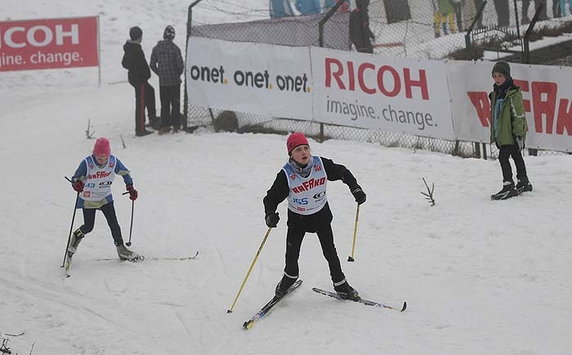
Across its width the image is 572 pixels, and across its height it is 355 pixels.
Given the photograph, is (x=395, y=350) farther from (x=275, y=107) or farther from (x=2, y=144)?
(x=2, y=144)

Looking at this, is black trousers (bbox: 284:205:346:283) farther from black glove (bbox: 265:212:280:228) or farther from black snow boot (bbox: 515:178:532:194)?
black snow boot (bbox: 515:178:532:194)

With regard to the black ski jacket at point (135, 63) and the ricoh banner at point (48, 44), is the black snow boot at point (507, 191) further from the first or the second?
the ricoh banner at point (48, 44)

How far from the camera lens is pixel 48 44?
834 inches

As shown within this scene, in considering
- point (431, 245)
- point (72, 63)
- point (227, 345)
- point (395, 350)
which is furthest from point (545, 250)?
point (72, 63)

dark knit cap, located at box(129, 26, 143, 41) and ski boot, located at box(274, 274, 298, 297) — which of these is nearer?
ski boot, located at box(274, 274, 298, 297)

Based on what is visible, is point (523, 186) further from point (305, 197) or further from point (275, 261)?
point (305, 197)

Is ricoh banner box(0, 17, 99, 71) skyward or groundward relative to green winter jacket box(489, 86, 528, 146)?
skyward

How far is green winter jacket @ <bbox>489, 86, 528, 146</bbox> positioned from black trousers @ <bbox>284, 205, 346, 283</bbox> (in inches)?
131

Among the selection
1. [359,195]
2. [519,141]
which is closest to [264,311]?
[359,195]

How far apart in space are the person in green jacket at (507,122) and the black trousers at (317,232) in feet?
10.9

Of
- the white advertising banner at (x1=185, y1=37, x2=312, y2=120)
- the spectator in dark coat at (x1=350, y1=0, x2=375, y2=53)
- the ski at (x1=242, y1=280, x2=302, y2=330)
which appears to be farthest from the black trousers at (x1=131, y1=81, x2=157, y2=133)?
the ski at (x1=242, y1=280, x2=302, y2=330)

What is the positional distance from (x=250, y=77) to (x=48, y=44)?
769cm

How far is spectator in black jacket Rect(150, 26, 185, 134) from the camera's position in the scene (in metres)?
16.2

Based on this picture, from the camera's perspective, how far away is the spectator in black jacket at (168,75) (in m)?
16.2
